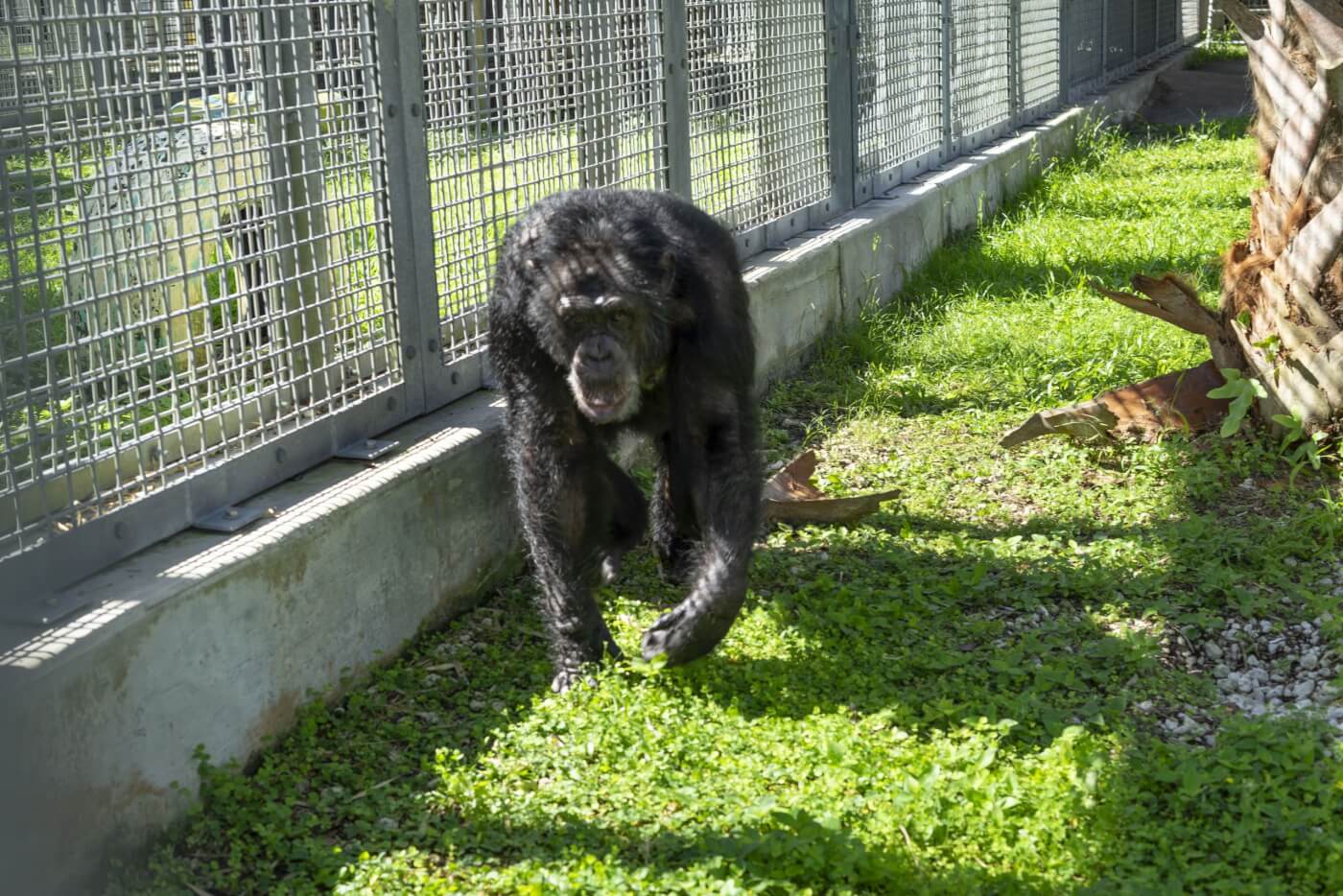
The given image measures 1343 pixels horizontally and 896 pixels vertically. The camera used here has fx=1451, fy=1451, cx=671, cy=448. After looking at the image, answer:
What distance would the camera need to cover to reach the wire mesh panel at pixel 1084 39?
13.3 m

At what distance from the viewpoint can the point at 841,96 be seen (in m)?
7.80

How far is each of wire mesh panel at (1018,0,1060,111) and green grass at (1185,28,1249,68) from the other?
668cm

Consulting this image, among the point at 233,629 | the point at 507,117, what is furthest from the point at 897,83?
the point at 233,629

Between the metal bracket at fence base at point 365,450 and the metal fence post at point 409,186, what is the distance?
0.94 feet

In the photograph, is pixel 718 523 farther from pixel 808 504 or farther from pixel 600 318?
pixel 808 504

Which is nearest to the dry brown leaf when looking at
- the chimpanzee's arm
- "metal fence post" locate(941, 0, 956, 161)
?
the chimpanzee's arm

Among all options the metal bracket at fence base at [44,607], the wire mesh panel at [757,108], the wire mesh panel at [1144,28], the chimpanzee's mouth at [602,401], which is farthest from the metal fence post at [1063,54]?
the metal bracket at fence base at [44,607]

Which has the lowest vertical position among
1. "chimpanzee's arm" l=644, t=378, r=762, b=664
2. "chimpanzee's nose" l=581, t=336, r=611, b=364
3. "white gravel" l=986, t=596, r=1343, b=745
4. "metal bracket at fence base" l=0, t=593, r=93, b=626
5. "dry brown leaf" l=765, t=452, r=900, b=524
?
"white gravel" l=986, t=596, r=1343, b=745

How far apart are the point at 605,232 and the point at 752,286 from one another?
220 centimetres

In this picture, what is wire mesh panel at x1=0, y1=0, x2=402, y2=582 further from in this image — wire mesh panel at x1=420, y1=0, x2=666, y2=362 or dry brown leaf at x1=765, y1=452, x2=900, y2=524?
dry brown leaf at x1=765, y1=452, x2=900, y2=524

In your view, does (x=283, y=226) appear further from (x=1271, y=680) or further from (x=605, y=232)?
(x=1271, y=680)

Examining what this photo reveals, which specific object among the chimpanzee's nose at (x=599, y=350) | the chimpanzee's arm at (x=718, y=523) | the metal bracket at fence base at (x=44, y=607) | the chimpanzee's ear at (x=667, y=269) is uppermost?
the chimpanzee's ear at (x=667, y=269)

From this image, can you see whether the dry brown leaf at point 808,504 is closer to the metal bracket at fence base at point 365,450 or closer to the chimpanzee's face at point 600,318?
the chimpanzee's face at point 600,318

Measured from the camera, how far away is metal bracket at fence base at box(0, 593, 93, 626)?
117 inches
